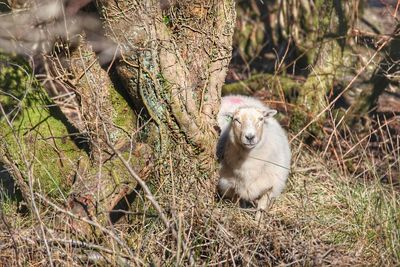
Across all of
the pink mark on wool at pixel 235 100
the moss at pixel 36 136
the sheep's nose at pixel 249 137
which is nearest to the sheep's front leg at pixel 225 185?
the sheep's nose at pixel 249 137

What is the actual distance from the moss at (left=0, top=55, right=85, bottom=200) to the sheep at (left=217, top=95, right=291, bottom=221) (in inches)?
51.7

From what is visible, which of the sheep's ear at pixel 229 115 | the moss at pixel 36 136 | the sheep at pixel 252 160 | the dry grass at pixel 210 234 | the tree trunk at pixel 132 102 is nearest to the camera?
the dry grass at pixel 210 234

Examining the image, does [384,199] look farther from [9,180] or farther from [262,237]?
[9,180]

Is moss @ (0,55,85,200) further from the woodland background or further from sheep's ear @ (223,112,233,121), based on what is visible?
sheep's ear @ (223,112,233,121)

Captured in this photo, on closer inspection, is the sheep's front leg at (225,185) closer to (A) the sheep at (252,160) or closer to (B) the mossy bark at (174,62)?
(A) the sheep at (252,160)

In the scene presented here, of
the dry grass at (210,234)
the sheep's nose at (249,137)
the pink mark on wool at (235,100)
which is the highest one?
the sheep's nose at (249,137)

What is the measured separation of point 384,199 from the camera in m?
5.64

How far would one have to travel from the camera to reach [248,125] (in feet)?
20.8

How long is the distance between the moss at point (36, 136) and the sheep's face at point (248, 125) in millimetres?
1348

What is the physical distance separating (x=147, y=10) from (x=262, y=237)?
1.95 meters

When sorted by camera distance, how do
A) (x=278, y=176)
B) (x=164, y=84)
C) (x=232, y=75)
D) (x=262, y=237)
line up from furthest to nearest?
(x=232, y=75) < (x=278, y=176) < (x=164, y=84) < (x=262, y=237)

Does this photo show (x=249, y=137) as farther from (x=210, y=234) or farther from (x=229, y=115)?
(x=210, y=234)

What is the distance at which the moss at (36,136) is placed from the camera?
19.9ft

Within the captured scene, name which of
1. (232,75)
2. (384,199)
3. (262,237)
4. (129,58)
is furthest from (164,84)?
(232,75)
